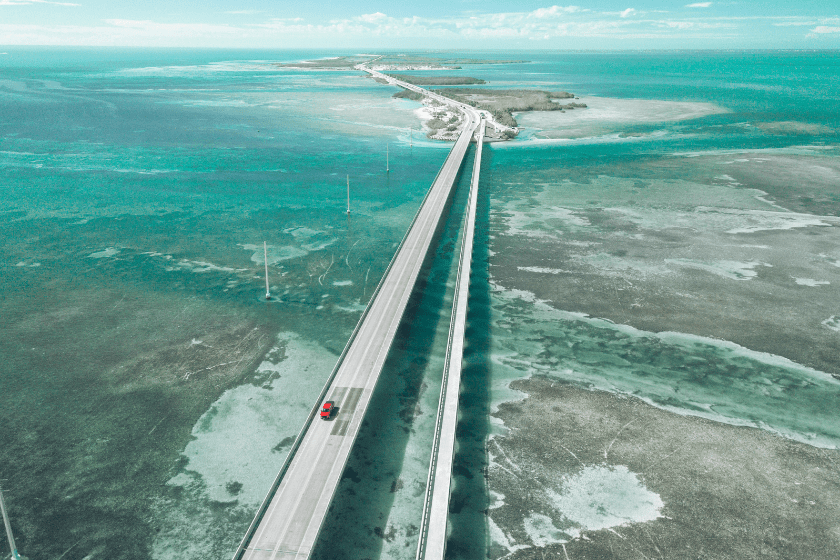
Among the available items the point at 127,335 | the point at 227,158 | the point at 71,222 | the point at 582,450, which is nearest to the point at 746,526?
the point at 582,450

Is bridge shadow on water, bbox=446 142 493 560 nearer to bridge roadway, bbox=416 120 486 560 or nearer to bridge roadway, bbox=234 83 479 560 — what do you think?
bridge roadway, bbox=416 120 486 560

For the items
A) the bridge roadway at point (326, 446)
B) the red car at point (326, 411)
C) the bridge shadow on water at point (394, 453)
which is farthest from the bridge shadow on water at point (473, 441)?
the red car at point (326, 411)

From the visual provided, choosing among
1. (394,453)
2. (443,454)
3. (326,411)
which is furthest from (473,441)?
→ (326,411)

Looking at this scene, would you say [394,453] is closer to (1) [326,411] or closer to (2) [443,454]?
(2) [443,454]

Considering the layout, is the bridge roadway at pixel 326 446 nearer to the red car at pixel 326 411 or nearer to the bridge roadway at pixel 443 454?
the red car at pixel 326 411

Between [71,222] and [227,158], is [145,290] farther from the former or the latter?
[227,158]

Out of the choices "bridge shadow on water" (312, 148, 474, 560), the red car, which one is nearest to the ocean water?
"bridge shadow on water" (312, 148, 474, 560)

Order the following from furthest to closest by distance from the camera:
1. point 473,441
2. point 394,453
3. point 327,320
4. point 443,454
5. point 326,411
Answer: point 327,320
point 473,441
point 394,453
point 326,411
point 443,454
